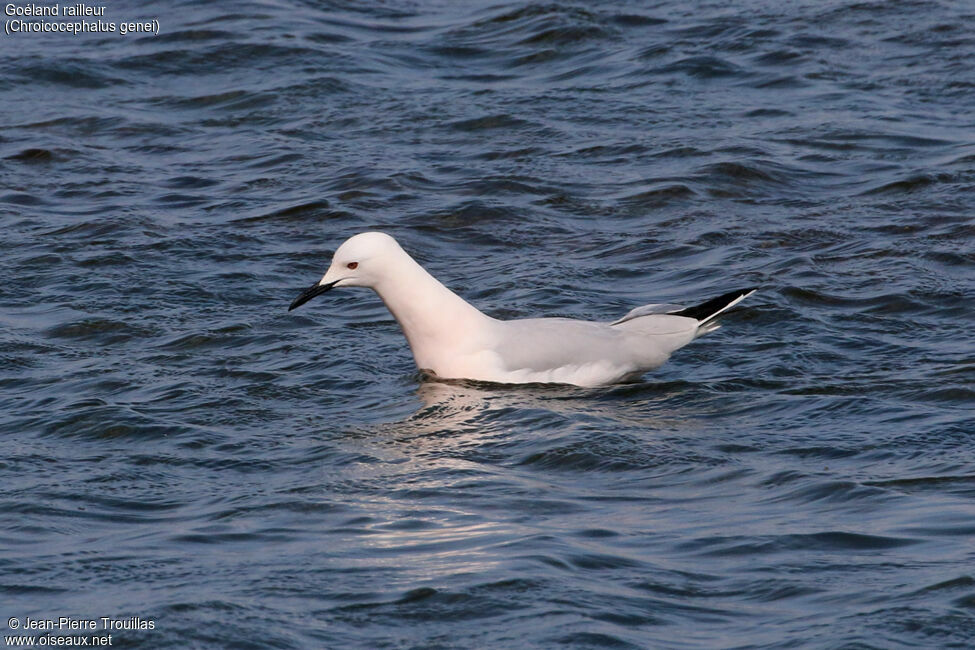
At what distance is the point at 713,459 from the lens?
22.5 feet

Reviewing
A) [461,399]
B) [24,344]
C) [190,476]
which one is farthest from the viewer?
[24,344]

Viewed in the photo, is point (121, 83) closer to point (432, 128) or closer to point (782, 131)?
point (432, 128)

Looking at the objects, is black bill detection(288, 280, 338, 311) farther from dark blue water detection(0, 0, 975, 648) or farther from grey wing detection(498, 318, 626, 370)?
grey wing detection(498, 318, 626, 370)

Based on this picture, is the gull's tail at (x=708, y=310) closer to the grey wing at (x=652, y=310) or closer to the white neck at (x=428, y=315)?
the grey wing at (x=652, y=310)

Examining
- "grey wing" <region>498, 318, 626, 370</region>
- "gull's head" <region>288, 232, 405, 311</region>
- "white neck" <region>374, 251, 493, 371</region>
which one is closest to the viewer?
"grey wing" <region>498, 318, 626, 370</region>

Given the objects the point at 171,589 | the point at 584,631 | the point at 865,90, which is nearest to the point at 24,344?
the point at 171,589

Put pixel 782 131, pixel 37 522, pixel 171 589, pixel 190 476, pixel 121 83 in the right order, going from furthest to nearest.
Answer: pixel 121 83 → pixel 782 131 → pixel 190 476 → pixel 37 522 → pixel 171 589

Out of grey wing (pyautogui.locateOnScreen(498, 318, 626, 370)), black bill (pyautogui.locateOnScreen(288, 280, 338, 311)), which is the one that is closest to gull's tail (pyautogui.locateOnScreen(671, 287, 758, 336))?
grey wing (pyautogui.locateOnScreen(498, 318, 626, 370))

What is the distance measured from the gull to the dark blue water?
0.44 feet

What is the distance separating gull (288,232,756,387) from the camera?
8.05 metres

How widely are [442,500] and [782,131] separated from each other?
6942 mm

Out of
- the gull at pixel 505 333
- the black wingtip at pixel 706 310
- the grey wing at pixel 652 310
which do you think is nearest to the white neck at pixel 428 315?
the gull at pixel 505 333

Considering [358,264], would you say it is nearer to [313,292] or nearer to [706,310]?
[313,292]

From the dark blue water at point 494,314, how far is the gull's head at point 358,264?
17.6 inches
